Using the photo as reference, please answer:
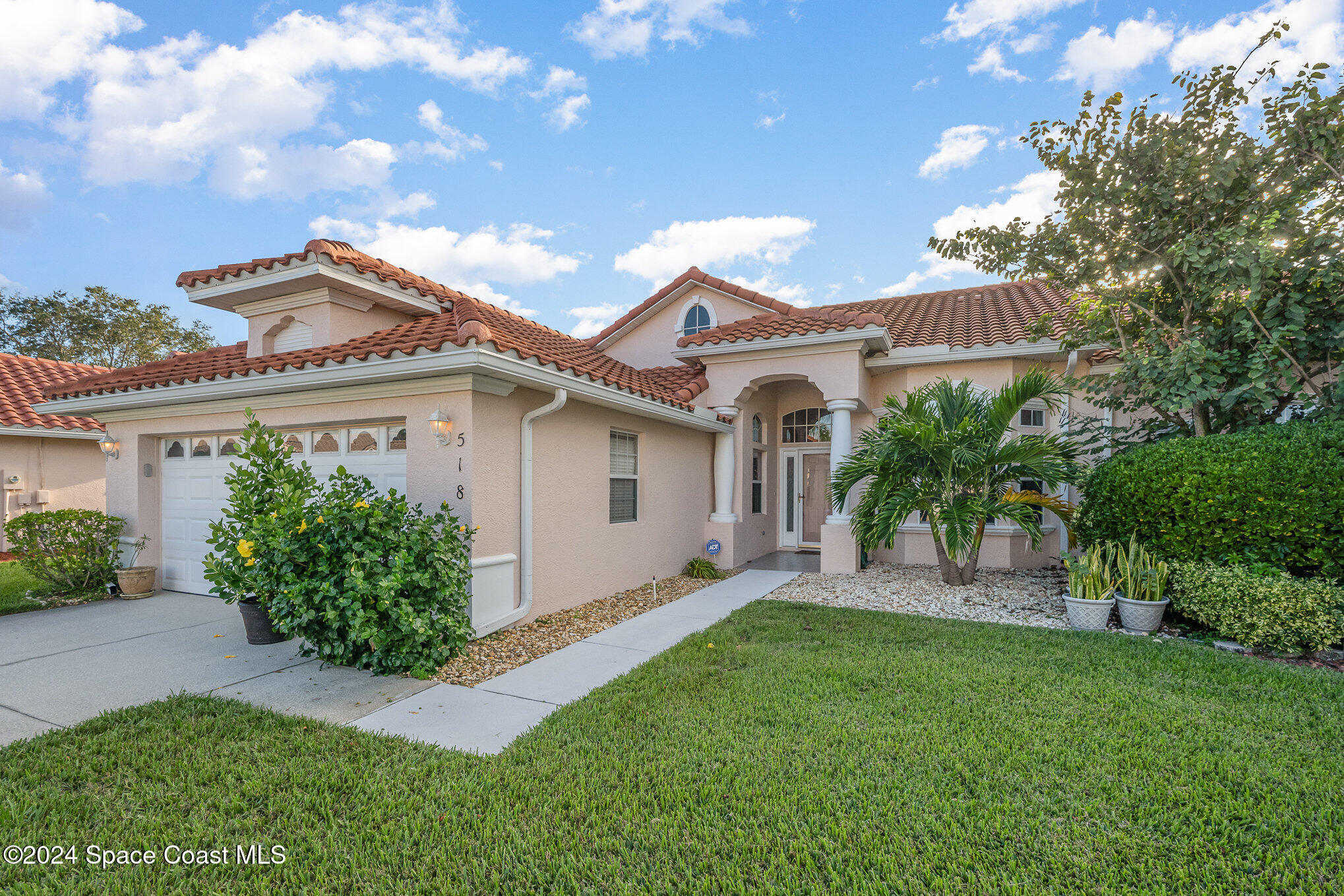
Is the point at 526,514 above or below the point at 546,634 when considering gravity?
above

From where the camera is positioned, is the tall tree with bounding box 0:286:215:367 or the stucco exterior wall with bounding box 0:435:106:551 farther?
the tall tree with bounding box 0:286:215:367

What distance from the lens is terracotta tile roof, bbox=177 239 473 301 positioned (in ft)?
22.5

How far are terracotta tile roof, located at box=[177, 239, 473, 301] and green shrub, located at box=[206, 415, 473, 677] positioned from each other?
2.65 meters

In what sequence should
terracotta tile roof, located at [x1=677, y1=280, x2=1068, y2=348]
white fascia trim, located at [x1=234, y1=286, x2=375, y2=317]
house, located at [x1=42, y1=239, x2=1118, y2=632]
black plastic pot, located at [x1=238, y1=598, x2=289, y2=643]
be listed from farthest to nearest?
terracotta tile roof, located at [x1=677, y1=280, x2=1068, y2=348], white fascia trim, located at [x1=234, y1=286, x2=375, y2=317], house, located at [x1=42, y1=239, x2=1118, y2=632], black plastic pot, located at [x1=238, y1=598, x2=289, y2=643]

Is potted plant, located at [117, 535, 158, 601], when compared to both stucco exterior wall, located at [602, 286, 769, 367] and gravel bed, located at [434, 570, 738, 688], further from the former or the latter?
stucco exterior wall, located at [602, 286, 769, 367]

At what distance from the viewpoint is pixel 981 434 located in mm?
7656

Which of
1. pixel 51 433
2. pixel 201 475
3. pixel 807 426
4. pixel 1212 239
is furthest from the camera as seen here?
pixel 807 426

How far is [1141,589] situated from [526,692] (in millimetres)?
6234

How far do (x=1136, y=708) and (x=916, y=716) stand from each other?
1527 mm

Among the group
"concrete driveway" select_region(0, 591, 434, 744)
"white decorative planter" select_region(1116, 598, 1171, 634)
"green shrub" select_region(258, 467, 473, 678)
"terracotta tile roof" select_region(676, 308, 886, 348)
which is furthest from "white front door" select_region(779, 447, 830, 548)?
"concrete driveway" select_region(0, 591, 434, 744)

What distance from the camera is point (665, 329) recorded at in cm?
1315

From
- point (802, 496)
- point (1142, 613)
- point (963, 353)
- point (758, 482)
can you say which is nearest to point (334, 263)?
point (758, 482)

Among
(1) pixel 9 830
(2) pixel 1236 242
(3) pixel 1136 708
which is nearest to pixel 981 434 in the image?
(2) pixel 1236 242

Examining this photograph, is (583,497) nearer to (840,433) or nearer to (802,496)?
(840,433)
